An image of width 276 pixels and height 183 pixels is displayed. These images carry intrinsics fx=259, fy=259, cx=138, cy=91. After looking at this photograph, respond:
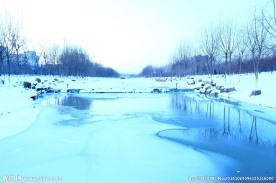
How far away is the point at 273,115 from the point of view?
1443 cm

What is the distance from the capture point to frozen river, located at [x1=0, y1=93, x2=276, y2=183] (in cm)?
624

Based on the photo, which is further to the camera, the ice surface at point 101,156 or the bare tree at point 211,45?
the bare tree at point 211,45

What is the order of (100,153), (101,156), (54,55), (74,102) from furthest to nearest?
(54,55), (74,102), (100,153), (101,156)

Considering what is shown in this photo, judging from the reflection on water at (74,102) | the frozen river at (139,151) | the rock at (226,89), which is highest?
the rock at (226,89)

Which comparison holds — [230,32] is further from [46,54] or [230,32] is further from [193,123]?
[46,54]

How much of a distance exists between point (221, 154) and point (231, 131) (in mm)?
3385

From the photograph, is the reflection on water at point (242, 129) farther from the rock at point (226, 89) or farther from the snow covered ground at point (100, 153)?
the rock at point (226, 89)

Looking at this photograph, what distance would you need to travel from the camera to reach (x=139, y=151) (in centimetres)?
802

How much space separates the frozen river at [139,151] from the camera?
624cm

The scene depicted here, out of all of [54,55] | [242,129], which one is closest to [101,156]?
[242,129]

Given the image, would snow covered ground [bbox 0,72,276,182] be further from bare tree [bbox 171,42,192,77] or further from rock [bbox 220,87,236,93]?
bare tree [bbox 171,42,192,77]

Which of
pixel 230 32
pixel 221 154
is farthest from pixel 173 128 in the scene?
pixel 230 32

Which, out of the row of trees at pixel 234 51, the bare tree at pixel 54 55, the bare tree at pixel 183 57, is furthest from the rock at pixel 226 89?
the bare tree at pixel 54 55

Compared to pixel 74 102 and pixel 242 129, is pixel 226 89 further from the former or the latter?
pixel 242 129
